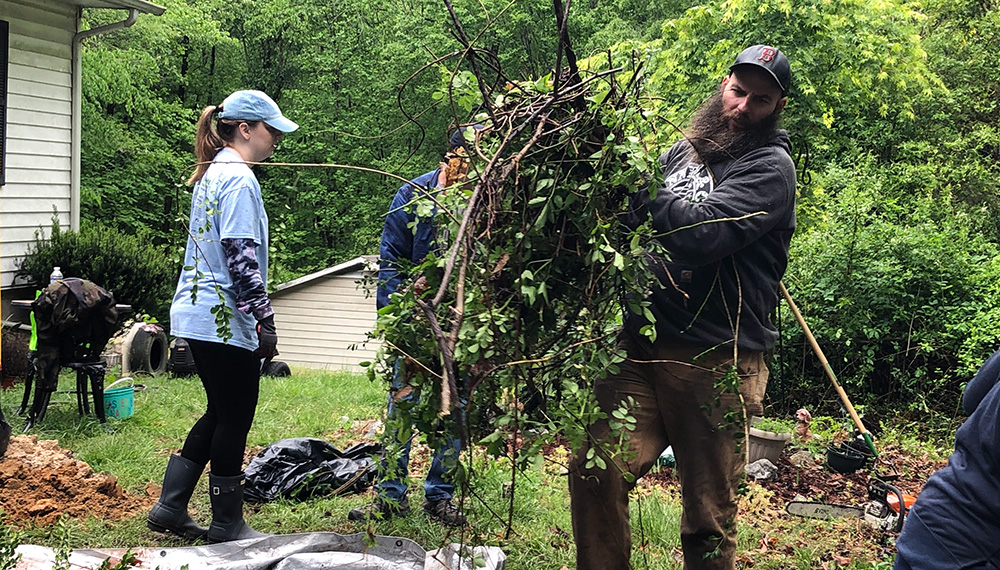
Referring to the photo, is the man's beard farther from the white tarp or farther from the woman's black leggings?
the woman's black leggings

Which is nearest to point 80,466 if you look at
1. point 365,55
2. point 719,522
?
point 719,522

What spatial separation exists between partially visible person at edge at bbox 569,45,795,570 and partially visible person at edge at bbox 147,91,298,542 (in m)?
1.64

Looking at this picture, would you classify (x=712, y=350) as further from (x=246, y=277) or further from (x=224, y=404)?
(x=224, y=404)

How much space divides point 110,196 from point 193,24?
4.76 m

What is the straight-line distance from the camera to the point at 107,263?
991cm

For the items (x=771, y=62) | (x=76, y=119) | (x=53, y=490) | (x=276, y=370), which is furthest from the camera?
(x=276, y=370)

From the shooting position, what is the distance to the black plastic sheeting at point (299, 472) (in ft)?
15.3

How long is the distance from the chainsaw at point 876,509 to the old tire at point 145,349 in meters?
7.05

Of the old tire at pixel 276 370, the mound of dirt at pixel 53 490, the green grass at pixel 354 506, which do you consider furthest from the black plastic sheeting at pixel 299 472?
the old tire at pixel 276 370

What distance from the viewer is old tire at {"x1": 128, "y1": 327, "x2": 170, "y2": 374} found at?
9320 millimetres

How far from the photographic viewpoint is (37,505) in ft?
13.5

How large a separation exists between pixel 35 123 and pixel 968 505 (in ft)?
32.0

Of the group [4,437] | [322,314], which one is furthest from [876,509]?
[322,314]

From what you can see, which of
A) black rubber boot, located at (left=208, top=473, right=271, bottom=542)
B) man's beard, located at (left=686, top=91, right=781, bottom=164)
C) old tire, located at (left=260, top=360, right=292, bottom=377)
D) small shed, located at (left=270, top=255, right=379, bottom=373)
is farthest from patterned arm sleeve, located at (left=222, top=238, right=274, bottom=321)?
small shed, located at (left=270, top=255, right=379, bottom=373)
